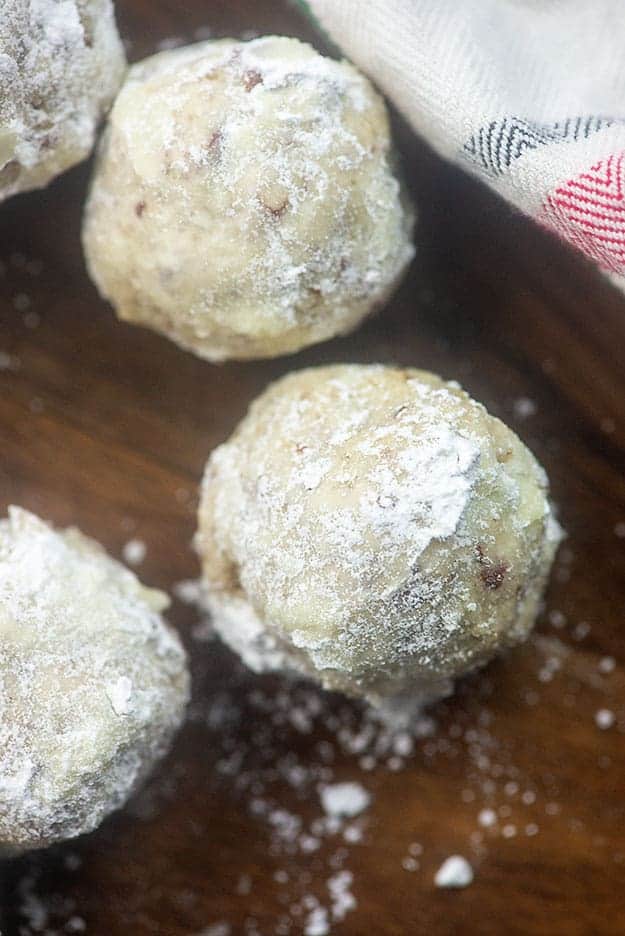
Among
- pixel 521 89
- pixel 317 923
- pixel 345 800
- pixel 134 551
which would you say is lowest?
pixel 317 923

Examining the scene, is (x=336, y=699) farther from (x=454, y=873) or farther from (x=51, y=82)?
(x=51, y=82)

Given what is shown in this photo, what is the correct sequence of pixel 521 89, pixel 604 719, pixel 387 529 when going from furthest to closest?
pixel 604 719 → pixel 521 89 → pixel 387 529

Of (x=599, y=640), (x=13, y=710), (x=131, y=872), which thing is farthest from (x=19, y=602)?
(x=599, y=640)

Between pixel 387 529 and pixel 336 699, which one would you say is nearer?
pixel 387 529

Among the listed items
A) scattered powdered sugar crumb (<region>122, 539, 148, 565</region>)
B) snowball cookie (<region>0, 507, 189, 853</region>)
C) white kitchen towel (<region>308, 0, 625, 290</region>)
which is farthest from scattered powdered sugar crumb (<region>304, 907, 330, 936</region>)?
white kitchen towel (<region>308, 0, 625, 290</region>)

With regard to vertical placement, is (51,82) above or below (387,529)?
above

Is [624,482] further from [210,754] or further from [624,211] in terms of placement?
[210,754]

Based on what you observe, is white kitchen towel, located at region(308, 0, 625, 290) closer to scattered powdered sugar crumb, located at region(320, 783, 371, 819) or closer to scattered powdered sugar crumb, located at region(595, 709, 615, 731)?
scattered powdered sugar crumb, located at region(595, 709, 615, 731)

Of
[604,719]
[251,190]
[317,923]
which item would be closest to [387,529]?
[251,190]
